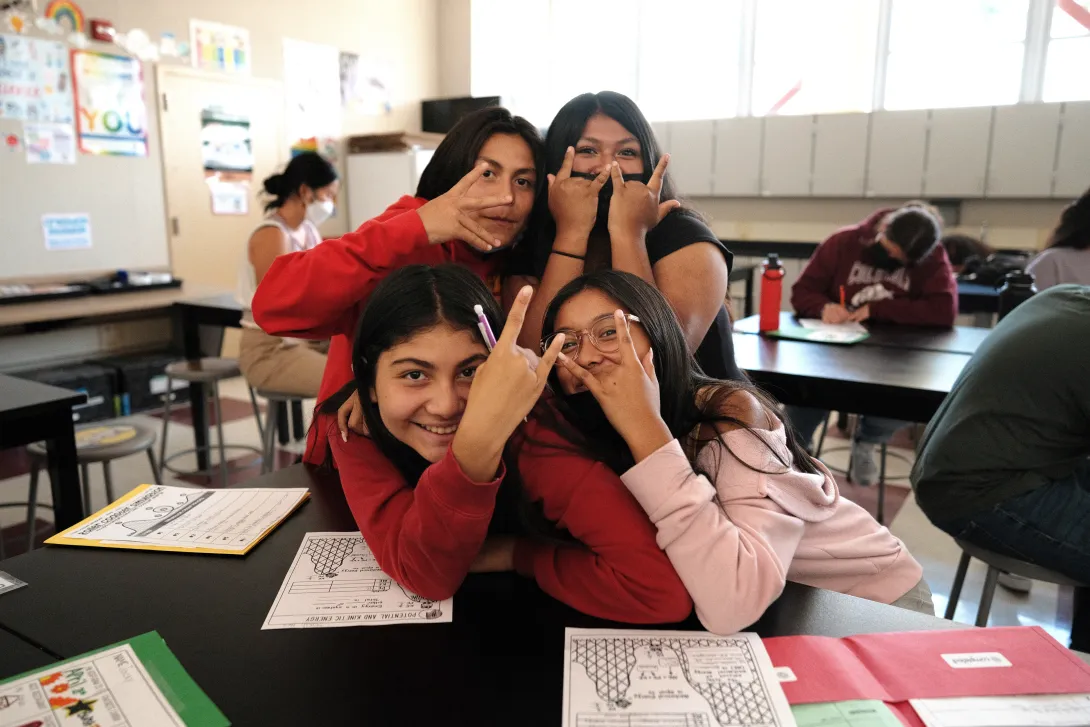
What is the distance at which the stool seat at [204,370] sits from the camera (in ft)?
10.3

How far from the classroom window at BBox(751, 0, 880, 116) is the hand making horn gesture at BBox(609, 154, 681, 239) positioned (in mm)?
5906

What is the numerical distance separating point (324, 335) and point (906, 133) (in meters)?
5.94

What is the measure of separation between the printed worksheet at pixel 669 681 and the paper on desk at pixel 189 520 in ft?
1.85

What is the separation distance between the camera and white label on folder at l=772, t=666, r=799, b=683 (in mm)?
802

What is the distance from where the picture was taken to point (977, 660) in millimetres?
825

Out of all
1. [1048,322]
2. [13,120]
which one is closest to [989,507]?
[1048,322]

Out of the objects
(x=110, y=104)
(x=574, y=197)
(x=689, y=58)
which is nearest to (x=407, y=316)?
(x=574, y=197)

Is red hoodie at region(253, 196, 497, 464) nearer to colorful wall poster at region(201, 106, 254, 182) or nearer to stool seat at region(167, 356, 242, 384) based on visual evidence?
stool seat at region(167, 356, 242, 384)

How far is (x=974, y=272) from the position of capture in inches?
175

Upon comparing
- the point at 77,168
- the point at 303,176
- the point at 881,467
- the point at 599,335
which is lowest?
the point at 881,467

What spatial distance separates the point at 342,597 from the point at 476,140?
0.81 meters

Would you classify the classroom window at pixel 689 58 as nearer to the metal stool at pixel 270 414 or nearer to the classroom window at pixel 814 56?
the classroom window at pixel 814 56

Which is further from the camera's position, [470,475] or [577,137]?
[577,137]

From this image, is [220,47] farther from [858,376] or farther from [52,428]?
[858,376]
